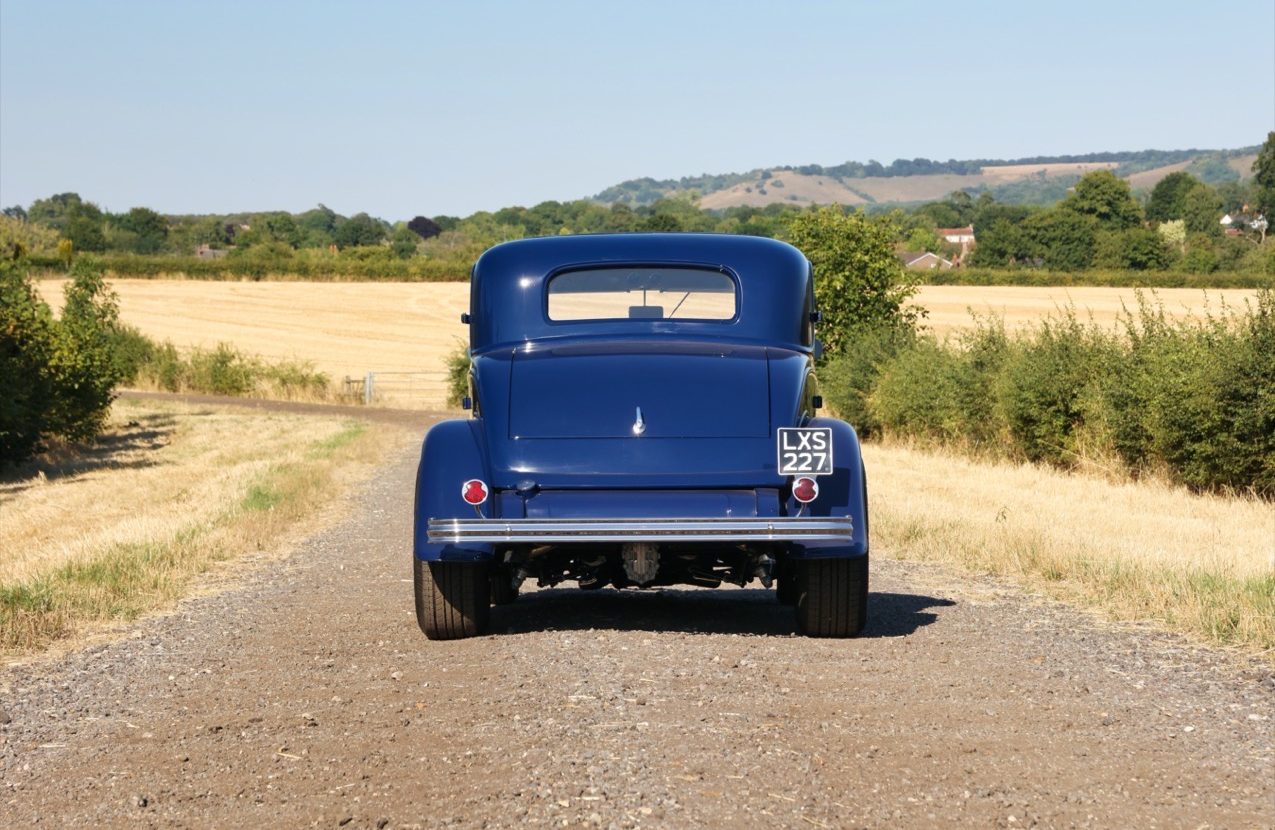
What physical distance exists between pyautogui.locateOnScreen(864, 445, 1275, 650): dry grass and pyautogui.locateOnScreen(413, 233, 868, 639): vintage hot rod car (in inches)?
81.6

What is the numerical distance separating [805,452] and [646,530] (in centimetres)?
85

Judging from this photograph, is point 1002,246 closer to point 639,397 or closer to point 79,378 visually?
point 79,378

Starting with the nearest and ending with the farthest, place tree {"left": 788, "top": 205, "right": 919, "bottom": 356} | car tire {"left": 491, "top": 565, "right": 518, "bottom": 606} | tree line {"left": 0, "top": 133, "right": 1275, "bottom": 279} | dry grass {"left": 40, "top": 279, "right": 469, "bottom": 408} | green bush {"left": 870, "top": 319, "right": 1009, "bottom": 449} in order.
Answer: car tire {"left": 491, "top": 565, "right": 518, "bottom": 606} < green bush {"left": 870, "top": 319, "right": 1009, "bottom": 449} < tree {"left": 788, "top": 205, "right": 919, "bottom": 356} < dry grass {"left": 40, "top": 279, "right": 469, "bottom": 408} < tree line {"left": 0, "top": 133, "right": 1275, "bottom": 279}

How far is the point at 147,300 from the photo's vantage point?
83375mm

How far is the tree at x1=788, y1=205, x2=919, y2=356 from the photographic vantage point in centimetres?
3688

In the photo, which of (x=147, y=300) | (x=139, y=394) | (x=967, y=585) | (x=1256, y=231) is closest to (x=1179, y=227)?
(x=1256, y=231)

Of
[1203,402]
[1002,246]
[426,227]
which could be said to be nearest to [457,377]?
[1203,402]

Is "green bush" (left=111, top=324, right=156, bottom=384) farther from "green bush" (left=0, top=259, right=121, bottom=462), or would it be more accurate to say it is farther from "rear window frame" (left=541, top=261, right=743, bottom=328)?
"rear window frame" (left=541, top=261, right=743, bottom=328)

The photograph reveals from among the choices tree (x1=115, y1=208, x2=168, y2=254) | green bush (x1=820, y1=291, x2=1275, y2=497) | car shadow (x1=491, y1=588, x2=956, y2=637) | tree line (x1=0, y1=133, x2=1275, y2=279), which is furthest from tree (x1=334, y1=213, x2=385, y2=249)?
car shadow (x1=491, y1=588, x2=956, y2=637)

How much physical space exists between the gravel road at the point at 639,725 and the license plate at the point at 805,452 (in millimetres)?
Answer: 904

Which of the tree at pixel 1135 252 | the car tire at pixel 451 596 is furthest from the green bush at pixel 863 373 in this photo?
the tree at pixel 1135 252

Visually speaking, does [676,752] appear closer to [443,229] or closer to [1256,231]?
[1256,231]

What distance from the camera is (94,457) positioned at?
33.3 m

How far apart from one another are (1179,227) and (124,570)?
118m
